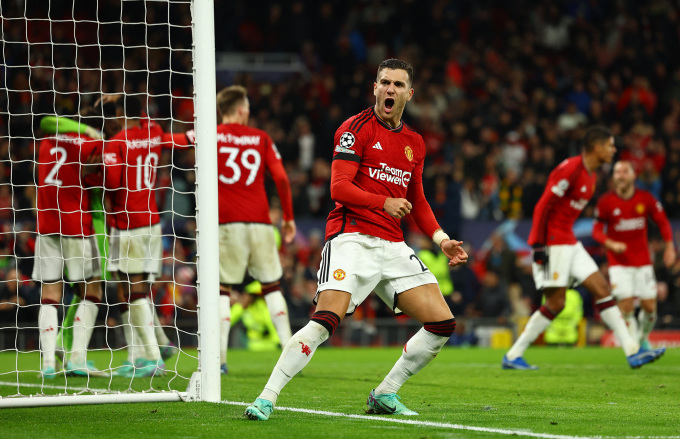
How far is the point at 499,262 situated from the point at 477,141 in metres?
4.26

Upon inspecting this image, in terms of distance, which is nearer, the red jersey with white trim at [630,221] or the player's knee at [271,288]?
the player's knee at [271,288]

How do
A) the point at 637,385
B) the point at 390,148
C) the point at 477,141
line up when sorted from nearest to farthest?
the point at 390,148 < the point at 637,385 < the point at 477,141

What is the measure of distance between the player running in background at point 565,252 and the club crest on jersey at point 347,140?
4.77m

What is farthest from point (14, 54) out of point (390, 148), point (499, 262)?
point (390, 148)

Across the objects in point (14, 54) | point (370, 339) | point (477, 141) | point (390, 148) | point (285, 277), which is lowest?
point (370, 339)

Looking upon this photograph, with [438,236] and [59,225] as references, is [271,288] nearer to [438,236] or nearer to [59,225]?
[59,225]

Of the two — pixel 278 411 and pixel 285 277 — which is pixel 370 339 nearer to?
pixel 285 277

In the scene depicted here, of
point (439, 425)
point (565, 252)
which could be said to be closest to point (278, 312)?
point (565, 252)

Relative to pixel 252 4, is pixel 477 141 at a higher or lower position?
lower

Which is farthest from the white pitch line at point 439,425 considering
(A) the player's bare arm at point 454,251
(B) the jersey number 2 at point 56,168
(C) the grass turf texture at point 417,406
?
(B) the jersey number 2 at point 56,168

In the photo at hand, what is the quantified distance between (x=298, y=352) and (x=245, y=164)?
4172 mm

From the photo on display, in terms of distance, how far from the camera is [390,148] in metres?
6.02

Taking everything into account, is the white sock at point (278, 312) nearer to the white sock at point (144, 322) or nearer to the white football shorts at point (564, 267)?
the white sock at point (144, 322)

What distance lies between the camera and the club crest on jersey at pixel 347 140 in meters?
5.80
